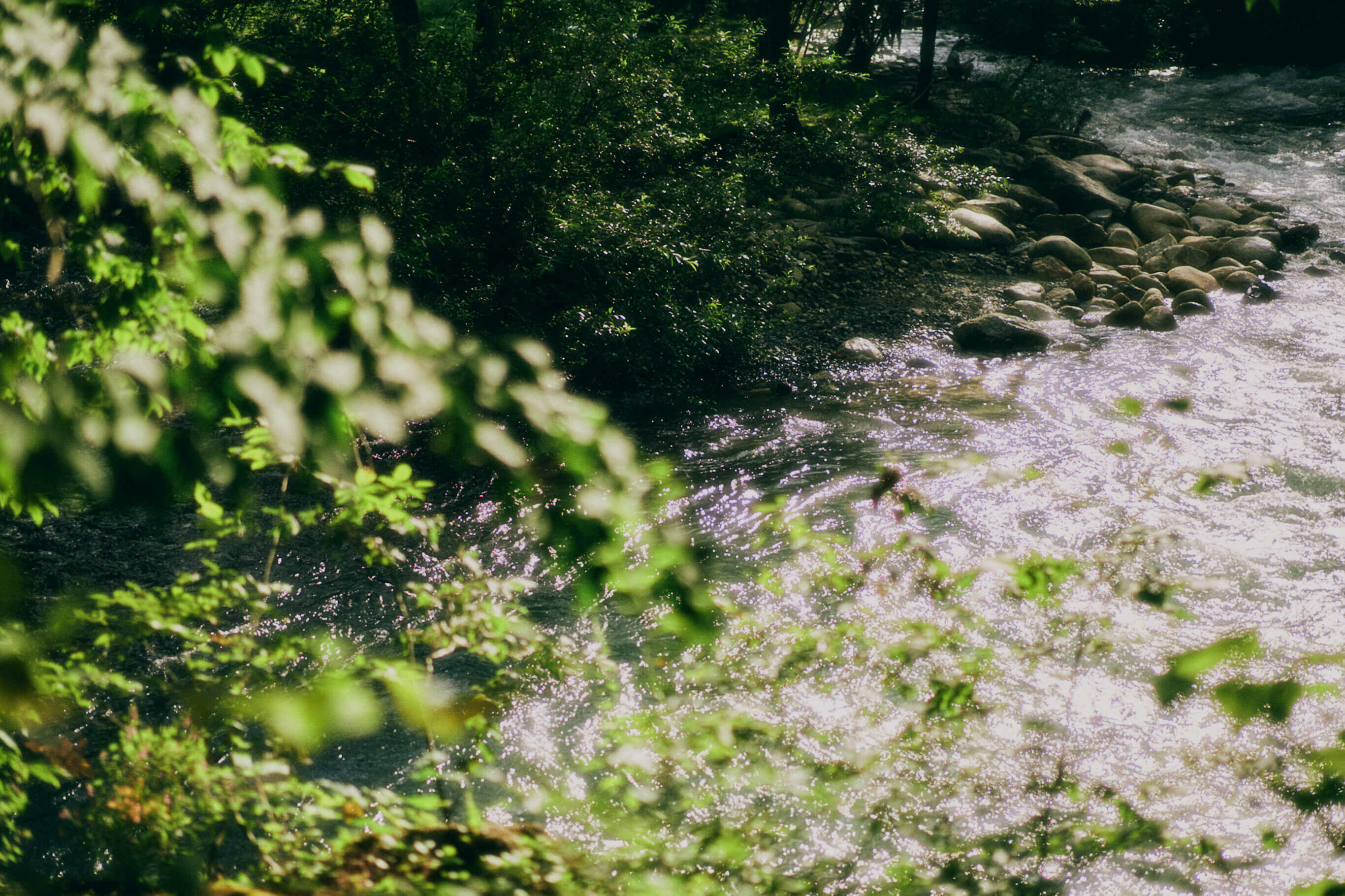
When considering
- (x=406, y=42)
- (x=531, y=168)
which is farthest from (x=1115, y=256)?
(x=406, y=42)

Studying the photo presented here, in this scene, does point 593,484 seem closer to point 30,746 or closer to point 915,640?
point 30,746

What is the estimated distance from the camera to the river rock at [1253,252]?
10.8 metres

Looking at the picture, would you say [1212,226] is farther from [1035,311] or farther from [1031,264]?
[1035,311]

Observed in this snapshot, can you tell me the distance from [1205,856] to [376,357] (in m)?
3.46

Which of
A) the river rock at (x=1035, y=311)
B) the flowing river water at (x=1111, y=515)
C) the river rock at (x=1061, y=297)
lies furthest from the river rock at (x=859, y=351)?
the river rock at (x=1061, y=297)

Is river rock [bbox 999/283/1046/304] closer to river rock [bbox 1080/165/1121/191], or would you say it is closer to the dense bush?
the dense bush

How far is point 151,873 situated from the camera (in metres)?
2.51

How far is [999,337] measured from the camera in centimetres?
878

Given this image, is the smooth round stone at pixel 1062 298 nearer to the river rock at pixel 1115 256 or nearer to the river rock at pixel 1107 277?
the river rock at pixel 1107 277

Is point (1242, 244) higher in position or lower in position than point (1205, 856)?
higher

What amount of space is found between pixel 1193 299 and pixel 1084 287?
3.53 feet

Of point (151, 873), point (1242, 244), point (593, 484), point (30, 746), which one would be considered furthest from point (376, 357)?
point (1242, 244)

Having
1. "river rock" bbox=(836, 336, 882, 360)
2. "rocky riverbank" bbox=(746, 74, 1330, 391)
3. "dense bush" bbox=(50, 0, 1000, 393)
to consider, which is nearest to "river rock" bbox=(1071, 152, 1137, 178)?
"rocky riverbank" bbox=(746, 74, 1330, 391)

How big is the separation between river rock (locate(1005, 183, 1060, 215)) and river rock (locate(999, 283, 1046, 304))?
2.22 m
